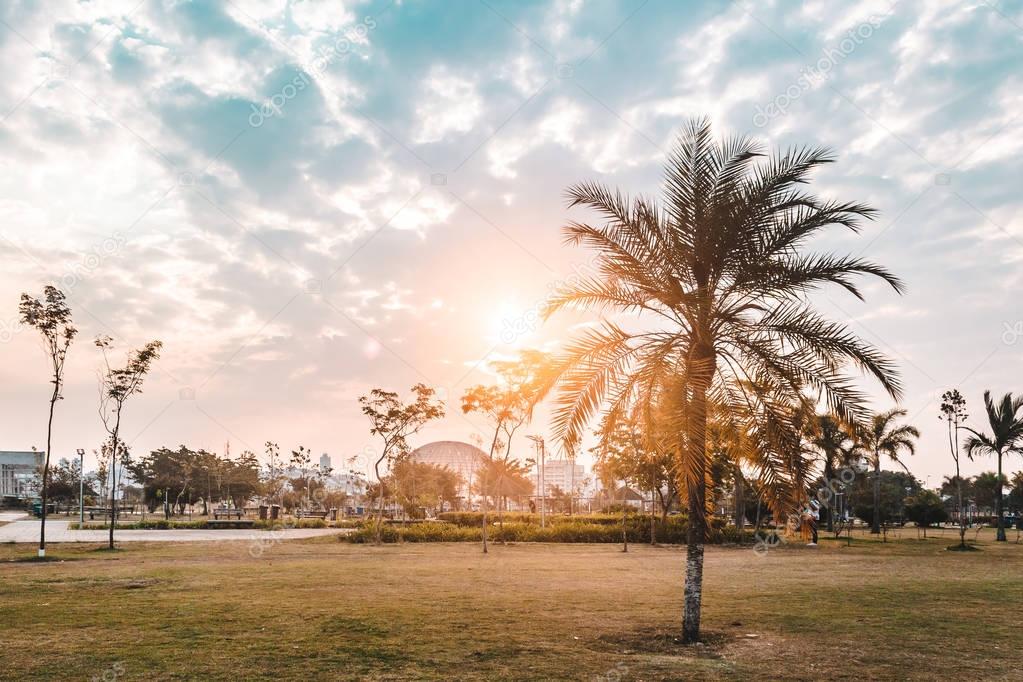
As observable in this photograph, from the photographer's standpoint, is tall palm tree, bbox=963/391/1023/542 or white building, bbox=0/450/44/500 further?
white building, bbox=0/450/44/500

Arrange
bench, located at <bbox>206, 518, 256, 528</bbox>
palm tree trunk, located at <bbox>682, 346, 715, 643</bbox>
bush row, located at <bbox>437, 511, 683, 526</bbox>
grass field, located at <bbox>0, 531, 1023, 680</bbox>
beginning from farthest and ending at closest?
1. bench, located at <bbox>206, 518, 256, 528</bbox>
2. bush row, located at <bbox>437, 511, 683, 526</bbox>
3. palm tree trunk, located at <bbox>682, 346, 715, 643</bbox>
4. grass field, located at <bbox>0, 531, 1023, 680</bbox>

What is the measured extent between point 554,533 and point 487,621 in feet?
91.8

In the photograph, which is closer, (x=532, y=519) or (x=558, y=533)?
(x=558, y=533)

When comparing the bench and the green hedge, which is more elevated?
the green hedge

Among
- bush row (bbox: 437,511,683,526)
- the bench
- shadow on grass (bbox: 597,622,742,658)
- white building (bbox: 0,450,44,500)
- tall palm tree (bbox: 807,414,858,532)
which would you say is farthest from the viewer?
white building (bbox: 0,450,44,500)

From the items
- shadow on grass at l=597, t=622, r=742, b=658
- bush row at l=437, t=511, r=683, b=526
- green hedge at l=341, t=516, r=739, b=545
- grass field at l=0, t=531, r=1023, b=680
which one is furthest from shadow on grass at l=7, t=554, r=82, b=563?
bush row at l=437, t=511, r=683, b=526

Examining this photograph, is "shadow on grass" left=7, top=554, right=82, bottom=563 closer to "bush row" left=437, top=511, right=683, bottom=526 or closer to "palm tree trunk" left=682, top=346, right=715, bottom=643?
"palm tree trunk" left=682, top=346, right=715, bottom=643

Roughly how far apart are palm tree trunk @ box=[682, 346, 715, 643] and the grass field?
56 centimetres

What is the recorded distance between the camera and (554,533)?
41.4m

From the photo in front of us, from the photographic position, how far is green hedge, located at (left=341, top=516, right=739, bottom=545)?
134 ft

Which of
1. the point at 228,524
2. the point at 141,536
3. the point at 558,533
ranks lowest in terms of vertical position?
the point at 228,524

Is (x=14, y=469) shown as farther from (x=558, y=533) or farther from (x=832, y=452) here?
(x=832, y=452)

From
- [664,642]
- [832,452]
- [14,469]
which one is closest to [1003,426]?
[832,452]

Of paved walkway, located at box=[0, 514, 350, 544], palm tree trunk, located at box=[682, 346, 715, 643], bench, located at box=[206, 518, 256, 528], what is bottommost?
bench, located at box=[206, 518, 256, 528]
